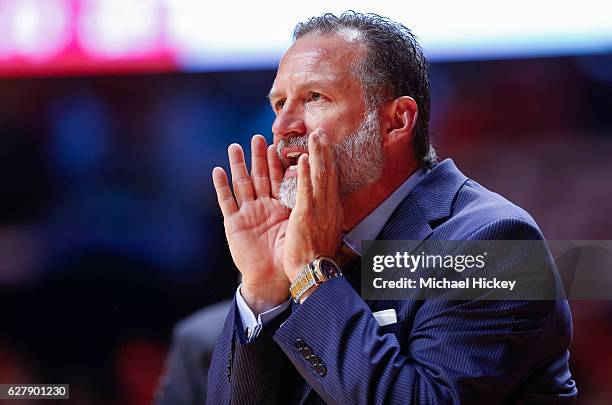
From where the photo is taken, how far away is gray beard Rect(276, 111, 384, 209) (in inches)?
78.5

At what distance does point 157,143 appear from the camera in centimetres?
304

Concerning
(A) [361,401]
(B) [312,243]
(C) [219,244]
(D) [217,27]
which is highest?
(D) [217,27]

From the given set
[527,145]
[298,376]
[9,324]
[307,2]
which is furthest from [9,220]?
[527,145]

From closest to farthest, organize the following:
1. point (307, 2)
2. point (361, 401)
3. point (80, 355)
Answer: point (361, 401)
point (307, 2)
point (80, 355)

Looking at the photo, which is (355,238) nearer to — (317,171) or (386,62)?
(317,171)

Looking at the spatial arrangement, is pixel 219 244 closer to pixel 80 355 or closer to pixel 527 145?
pixel 80 355

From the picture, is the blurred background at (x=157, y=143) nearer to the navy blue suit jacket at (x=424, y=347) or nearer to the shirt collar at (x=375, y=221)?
the shirt collar at (x=375, y=221)

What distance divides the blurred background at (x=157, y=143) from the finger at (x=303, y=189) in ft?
3.06

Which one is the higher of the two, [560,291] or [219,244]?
[560,291]

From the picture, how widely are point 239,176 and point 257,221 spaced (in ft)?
0.38

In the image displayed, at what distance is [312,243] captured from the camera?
5.92 feet

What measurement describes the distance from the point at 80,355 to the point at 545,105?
5.60 feet

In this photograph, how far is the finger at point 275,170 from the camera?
204 cm

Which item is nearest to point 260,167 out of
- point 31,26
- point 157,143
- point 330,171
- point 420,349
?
point 330,171
